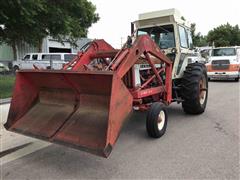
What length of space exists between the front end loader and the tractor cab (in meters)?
0.56

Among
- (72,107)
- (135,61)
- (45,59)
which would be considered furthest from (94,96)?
(45,59)

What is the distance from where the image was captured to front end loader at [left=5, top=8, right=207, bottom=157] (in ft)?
12.6

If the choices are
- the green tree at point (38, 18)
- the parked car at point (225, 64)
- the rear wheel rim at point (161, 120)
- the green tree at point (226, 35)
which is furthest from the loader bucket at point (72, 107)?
the green tree at point (226, 35)

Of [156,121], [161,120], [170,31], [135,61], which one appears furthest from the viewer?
[170,31]

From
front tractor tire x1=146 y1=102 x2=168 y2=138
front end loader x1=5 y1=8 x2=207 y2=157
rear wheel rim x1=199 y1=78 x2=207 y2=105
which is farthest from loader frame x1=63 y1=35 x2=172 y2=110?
rear wheel rim x1=199 y1=78 x2=207 y2=105

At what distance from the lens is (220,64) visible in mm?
15852

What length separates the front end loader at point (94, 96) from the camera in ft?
12.6

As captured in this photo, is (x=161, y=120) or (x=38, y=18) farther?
(x=38, y=18)

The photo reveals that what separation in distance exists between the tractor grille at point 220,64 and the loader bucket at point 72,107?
1308 centimetres

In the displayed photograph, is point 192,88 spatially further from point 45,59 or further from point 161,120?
point 45,59

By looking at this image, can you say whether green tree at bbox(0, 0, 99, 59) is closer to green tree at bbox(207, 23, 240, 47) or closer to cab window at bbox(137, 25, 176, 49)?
cab window at bbox(137, 25, 176, 49)

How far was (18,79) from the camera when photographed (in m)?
4.68

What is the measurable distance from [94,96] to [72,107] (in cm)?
44

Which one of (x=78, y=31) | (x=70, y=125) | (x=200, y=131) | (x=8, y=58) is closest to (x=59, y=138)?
(x=70, y=125)
